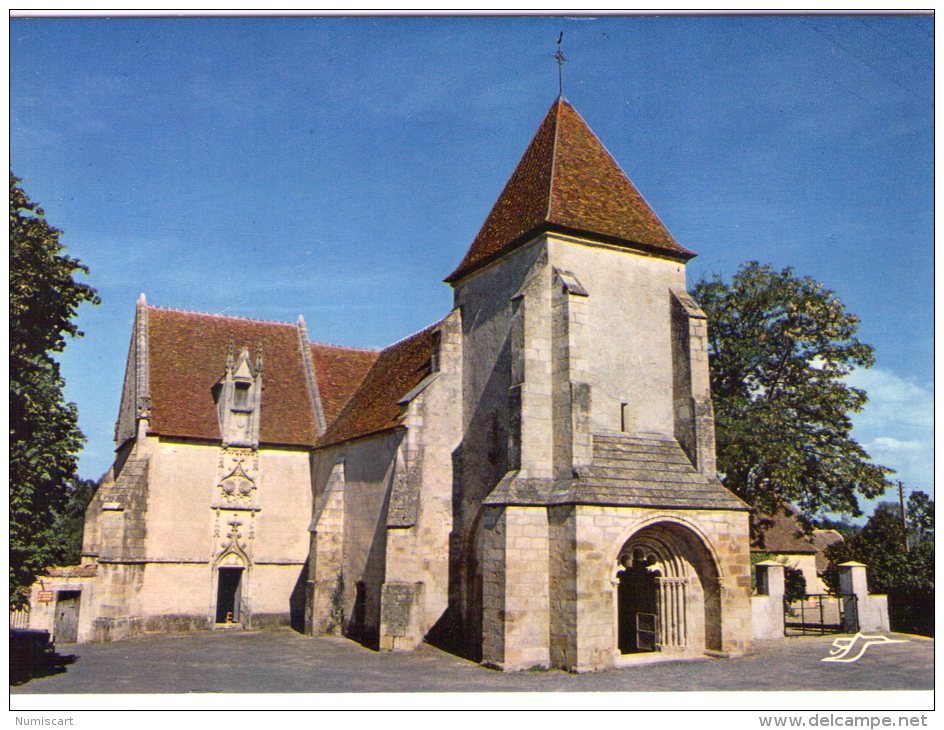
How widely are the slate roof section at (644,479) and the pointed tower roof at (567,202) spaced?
5.30 metres

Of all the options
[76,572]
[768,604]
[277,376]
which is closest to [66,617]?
[76,572]

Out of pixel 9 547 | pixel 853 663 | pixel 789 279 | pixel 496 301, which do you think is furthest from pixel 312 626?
pixel 789 279

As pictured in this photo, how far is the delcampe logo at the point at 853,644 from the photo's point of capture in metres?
19.5

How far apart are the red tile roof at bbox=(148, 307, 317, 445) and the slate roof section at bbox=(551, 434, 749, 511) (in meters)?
14.0

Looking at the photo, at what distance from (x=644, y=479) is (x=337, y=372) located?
55.7 feet

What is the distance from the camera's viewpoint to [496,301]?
22.6 meters

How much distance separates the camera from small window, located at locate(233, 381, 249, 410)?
2910cm

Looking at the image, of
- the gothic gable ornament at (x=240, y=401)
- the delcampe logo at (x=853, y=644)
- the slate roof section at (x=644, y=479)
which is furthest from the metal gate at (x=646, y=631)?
the gothic gable ornament at (x=240, y=401)

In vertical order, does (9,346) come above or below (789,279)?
below

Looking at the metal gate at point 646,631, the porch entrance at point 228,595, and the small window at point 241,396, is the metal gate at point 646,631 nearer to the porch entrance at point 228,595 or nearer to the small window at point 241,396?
the porch entrance at point 228,595

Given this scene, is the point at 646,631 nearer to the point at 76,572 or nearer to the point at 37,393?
the point at 37,393

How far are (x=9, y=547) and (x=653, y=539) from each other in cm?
1312

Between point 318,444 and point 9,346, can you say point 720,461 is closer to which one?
point 318,444
